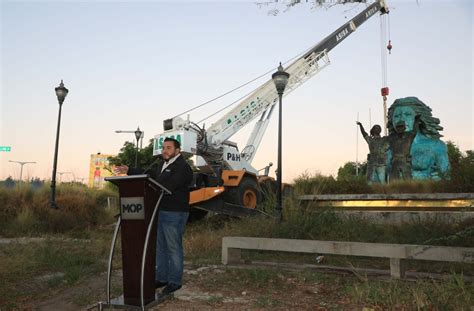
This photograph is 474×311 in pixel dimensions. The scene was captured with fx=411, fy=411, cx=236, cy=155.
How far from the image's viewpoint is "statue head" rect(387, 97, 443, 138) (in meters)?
15.8

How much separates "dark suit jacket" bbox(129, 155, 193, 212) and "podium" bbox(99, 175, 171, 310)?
213mm

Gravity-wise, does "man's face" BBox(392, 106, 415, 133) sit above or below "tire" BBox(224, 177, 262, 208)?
above

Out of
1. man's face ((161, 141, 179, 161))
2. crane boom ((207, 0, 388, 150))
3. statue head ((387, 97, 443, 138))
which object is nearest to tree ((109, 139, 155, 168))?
crane boom ((207, 0, 388, 150))

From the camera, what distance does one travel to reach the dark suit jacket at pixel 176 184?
420 centimetres

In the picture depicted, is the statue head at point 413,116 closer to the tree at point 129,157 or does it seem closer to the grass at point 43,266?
the grass at point 43,266

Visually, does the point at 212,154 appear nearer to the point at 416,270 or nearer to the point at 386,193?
the point at 386,193

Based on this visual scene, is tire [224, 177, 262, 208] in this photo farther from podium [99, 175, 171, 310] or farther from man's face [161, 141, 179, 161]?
podium [99, 175, 171, 310]

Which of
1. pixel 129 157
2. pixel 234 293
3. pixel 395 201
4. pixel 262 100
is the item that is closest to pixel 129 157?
pixel 129 157

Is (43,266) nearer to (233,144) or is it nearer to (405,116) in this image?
(233,144)

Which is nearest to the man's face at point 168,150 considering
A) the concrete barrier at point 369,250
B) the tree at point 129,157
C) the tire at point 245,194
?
the concrete barrier at point 369,250

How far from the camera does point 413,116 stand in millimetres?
15750

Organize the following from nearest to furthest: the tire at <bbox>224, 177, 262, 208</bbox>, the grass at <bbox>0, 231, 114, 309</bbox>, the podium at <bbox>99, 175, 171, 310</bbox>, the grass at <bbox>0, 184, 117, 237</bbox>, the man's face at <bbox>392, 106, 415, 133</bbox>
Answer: the podium at <bbox>99, 175, 171, 310</bbox> < the grass at <bbox>0, 231, 114, 309</bbox> < the grass at <bbox>0, 184, 117, 237</bbox> < the tire at <bbox>224, 177, 262, 208</bbox> < the man's face at <bbox>392, 106, 415, 133</bbox>

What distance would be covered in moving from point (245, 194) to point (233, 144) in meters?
3.81

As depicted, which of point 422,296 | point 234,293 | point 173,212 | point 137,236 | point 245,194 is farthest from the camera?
point 245,194
